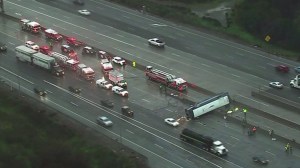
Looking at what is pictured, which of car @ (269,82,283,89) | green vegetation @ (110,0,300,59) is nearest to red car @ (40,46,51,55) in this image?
green vegetation @ (110,0,300,59)

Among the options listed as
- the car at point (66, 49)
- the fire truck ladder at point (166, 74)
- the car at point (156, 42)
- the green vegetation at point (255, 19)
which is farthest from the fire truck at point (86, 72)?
the green vegetation at point (255, 19)

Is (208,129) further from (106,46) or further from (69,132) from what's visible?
(106,46)

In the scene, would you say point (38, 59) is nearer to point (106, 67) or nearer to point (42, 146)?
point (106, 67)

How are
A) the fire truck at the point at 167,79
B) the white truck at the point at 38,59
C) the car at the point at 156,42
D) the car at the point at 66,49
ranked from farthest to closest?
1. the car at the point at 156,42
2. the car at the point at 66,49
3. the white truck at the point at 38,59
4. the fire truck at the point at 167,79

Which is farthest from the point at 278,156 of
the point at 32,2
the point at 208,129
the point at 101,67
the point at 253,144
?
the point at 32,2

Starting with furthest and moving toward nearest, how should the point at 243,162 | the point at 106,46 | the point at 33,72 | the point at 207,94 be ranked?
1. the point at 106,46
2. the point at 33,72
3. the point at 207,94
4. the point at 243,162

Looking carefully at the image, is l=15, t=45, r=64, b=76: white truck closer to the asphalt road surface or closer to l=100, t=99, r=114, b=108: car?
the asphalt road surface

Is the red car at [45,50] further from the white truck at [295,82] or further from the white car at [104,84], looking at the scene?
the white truck at [295,82]
